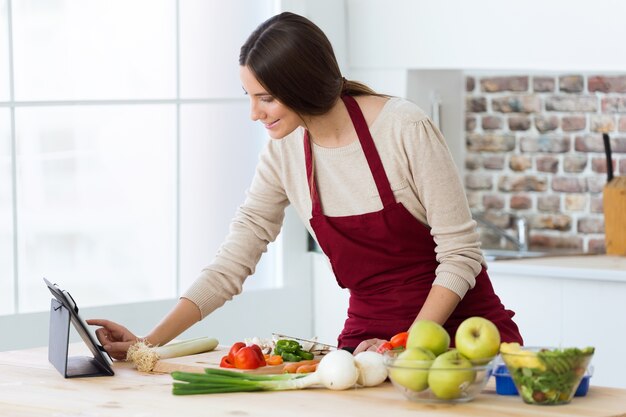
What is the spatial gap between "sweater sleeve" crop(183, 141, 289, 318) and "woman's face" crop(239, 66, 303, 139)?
0.86ft

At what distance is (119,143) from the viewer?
491cm

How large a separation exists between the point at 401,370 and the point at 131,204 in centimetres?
268

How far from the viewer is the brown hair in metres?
2.88

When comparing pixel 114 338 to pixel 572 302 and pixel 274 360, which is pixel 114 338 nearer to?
pixel 274 360

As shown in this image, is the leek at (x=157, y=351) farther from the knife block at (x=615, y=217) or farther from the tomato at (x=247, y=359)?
the knife block at (x=615, y=217)

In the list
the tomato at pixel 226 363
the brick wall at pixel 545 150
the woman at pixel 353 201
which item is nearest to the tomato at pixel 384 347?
the woman at pixel 353 201

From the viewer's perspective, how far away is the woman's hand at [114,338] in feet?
10.2

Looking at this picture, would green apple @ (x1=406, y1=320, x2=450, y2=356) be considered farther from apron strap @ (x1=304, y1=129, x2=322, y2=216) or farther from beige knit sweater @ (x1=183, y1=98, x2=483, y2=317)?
apron strap @ (x1=304, y1=129, x2=322, y2=216)

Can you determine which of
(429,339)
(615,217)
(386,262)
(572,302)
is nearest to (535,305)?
(572,302)

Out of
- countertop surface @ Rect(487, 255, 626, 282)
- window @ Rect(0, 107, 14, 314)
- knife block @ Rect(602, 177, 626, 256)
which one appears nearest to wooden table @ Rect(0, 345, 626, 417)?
window @ Rect(0, 107, 14, 314)

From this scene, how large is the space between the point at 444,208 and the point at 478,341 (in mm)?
567

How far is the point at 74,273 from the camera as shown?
188 inches

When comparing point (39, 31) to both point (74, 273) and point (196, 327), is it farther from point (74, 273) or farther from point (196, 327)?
point (196, 327)

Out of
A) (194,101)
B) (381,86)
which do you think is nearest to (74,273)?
(194,101)
